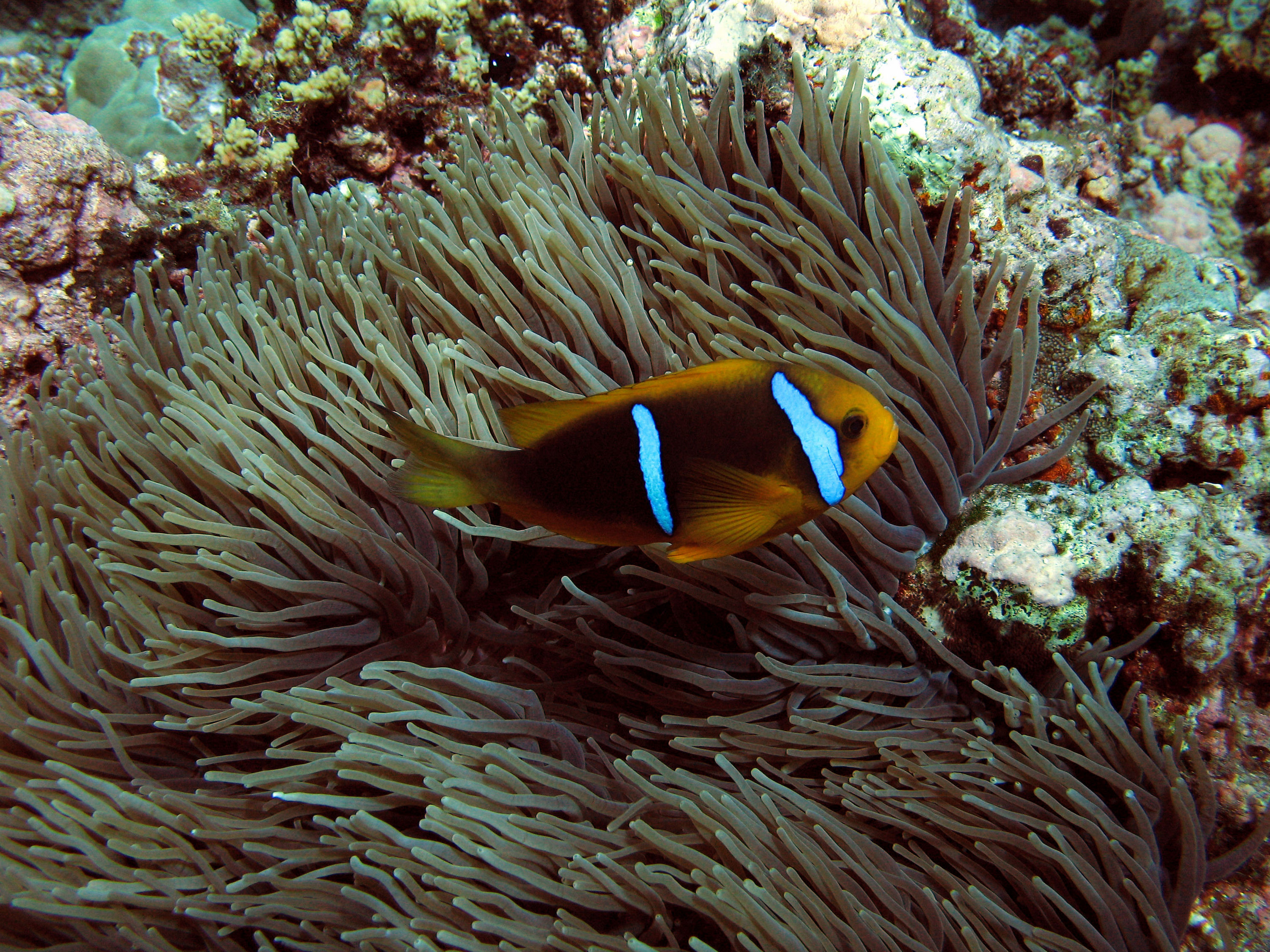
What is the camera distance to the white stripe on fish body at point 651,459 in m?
1.03

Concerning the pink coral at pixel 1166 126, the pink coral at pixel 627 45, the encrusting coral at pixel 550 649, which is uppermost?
the pink coral at pixel 627 45

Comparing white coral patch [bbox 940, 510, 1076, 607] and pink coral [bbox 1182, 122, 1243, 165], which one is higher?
pink coral [bbox 1182, 122, 1243, 165]

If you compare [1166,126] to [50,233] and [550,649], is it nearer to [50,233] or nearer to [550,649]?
[550,649]

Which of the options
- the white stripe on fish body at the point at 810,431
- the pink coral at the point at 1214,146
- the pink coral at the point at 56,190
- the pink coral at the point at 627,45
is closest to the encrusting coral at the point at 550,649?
the white stripe on fish body at the point at 810,431

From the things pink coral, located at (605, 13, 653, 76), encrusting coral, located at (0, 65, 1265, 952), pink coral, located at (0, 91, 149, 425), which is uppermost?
pink coral, located at (605, 13, 653, 76)

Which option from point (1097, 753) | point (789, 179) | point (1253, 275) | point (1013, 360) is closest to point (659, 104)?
point (789, 179)

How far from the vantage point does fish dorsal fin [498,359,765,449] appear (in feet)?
3.41

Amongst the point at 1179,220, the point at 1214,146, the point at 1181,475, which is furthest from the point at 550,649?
the point at 1214,146

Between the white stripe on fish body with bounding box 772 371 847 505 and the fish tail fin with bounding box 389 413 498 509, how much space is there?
16.4 inches

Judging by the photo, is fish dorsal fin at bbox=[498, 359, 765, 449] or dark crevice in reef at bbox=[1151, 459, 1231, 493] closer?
fish dorsal fin at bbox=[498, 359, 765, 449]

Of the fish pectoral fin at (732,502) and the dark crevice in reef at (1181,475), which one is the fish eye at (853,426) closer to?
the fish pectoral fin at (732,502)

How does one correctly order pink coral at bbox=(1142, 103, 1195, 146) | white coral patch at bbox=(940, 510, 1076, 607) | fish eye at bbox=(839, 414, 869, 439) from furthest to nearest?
pink coral at bbox=(1142, 103, 1195, 146)
white coral patch at bbox=(940, 510, 1076, 607)
fish eye at bbox=(839, 414, 869, 439)

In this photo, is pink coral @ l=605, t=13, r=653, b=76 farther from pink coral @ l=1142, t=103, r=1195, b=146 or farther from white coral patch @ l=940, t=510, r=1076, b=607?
pink coral @ l=1142, t=103, r=1195, b=146

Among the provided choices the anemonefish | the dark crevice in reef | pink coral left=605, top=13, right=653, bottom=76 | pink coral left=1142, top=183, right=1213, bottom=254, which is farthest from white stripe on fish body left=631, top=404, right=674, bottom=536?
pink coral left=1142, top=183, right=1213, bottom=254
